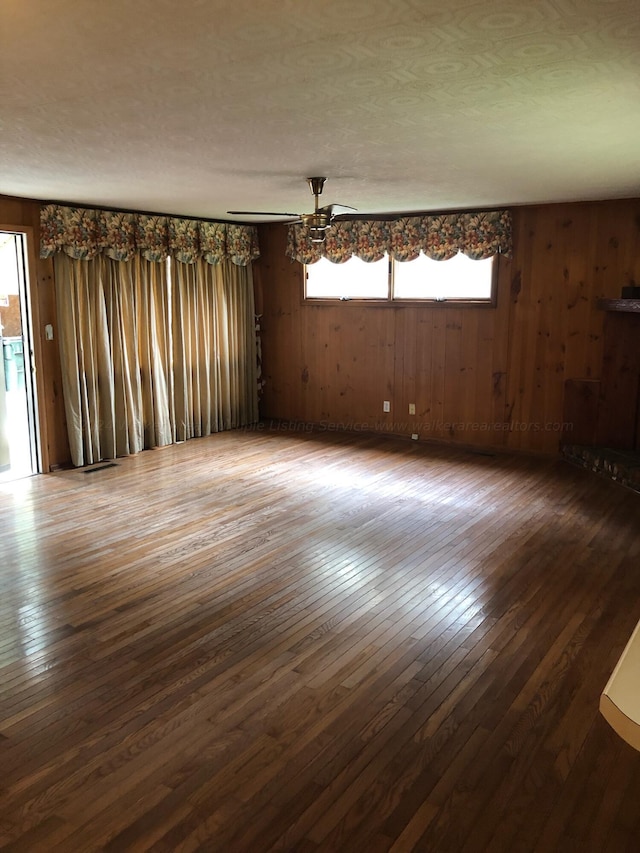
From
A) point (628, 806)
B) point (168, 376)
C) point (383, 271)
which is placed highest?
point (383, 271)

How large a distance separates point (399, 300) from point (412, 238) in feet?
2.13

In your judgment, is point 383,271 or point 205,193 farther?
point 383,271

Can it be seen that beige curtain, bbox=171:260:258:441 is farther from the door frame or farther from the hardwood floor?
the hardwood floor

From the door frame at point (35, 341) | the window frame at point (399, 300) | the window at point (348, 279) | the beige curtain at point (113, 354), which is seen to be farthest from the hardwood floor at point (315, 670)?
the window at point (348, 279)

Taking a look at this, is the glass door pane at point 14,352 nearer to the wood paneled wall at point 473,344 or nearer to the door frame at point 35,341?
the door frame at point 35,341

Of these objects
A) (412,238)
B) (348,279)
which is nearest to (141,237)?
(348,279)

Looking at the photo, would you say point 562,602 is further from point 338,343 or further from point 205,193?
point 338,343

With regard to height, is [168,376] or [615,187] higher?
[615,187]

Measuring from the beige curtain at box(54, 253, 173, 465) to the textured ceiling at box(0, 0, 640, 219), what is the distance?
1.42 meters

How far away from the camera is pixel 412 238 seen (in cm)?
679

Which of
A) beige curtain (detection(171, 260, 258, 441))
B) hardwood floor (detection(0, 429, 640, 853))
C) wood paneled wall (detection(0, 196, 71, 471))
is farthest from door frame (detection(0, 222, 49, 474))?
beige curtain (detection(171, 260, 258, 441))

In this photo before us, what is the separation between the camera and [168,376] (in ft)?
23.2

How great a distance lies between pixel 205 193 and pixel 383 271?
2.47m

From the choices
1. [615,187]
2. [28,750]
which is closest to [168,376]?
[615,187]
